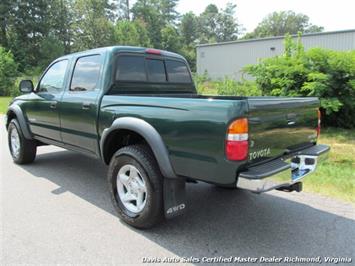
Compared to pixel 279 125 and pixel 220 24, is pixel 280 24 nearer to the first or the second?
pixel 220 24

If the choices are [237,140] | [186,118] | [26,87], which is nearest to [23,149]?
[26,87]

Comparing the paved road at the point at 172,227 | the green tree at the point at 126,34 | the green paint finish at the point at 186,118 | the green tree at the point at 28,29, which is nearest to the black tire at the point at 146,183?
the paved road at the point at 172,227

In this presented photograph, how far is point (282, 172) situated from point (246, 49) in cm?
2660

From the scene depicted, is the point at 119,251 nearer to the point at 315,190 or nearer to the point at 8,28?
the point at 315,190

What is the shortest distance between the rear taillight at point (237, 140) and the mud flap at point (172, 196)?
780 millimetres

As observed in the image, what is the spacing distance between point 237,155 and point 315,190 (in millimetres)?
2520

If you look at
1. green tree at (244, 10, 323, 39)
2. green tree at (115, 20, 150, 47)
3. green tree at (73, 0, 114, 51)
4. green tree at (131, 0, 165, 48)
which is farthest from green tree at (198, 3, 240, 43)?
green tree at (73, 0, 114, 51)

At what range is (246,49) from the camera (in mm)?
28062

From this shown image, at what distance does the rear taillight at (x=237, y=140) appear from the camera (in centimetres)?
272

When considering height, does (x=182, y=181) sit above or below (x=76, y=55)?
below

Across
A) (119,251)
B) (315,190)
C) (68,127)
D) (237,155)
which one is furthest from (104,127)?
(315,190)

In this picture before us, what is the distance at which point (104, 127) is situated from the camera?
3.93m

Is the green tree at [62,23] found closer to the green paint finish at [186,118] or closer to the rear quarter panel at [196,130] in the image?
the green paint finish at [186,118]

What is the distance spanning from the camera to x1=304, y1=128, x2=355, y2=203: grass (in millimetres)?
4617
